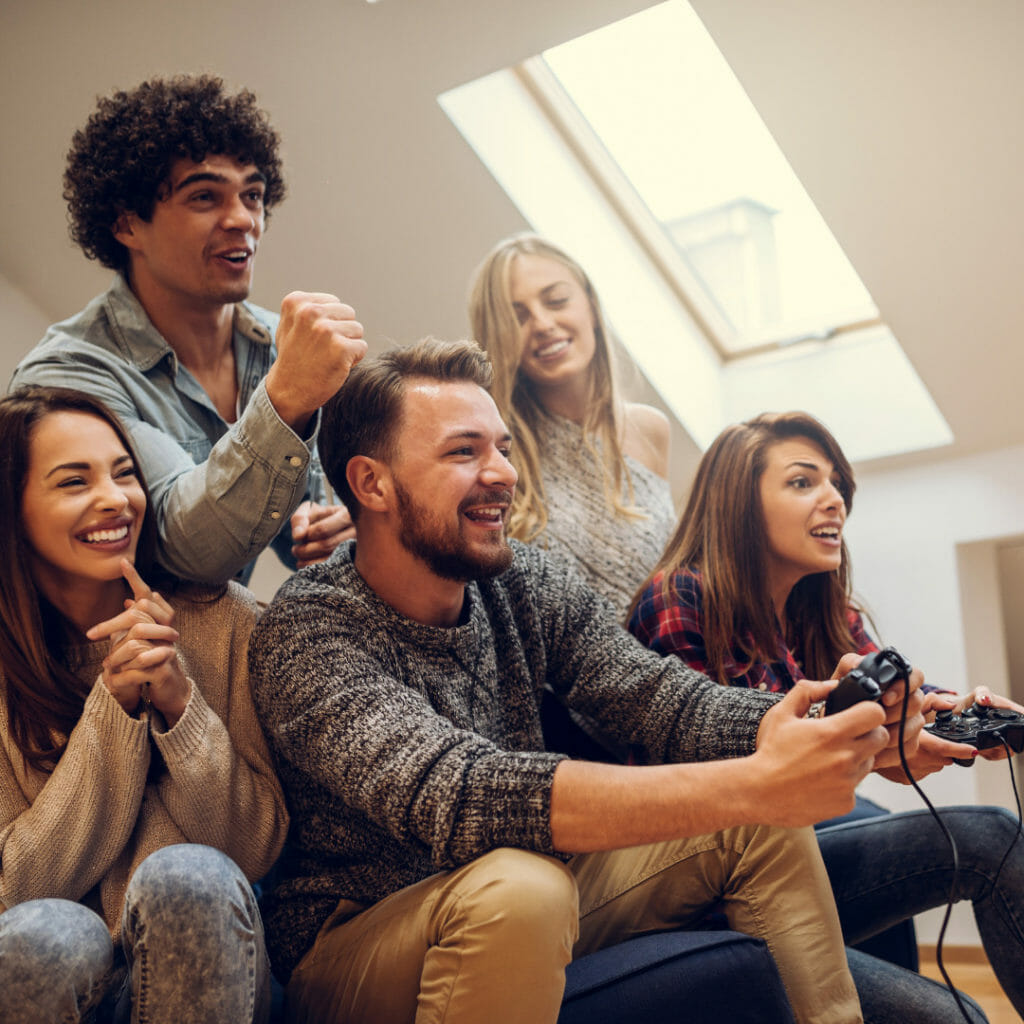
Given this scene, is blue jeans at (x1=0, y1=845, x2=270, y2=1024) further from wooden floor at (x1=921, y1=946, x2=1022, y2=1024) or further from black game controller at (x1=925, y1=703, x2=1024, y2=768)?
wooden floor at (x1=921, y1=946, x2=1022, y2=1024)

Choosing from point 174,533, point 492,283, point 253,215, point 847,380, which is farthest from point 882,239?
point 174,533

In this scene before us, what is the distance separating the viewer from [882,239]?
286cm

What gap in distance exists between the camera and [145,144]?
1966 mm

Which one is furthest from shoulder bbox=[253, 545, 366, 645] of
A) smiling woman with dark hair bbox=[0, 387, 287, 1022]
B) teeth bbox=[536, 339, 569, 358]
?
teeth bbox=[536, 339, 569, 358]

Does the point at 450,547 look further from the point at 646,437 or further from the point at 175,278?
the point at 646,437

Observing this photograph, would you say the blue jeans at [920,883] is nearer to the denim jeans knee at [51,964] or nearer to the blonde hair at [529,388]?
the blonde hair at [529,388]

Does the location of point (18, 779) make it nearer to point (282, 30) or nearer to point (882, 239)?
point (282, 30)

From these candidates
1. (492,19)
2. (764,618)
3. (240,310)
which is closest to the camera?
(764,618)

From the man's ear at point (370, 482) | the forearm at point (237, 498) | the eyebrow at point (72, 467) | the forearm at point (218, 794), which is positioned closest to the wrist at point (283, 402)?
the forearm at point (237, 498)

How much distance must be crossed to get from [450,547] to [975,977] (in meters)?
2.30

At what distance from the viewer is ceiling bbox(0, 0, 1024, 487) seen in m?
2.54

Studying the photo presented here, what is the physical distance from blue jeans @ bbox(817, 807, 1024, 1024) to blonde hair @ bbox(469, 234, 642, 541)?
2.44 ft

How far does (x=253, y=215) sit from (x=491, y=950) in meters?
1.28

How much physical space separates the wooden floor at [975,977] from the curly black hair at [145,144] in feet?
7.72
